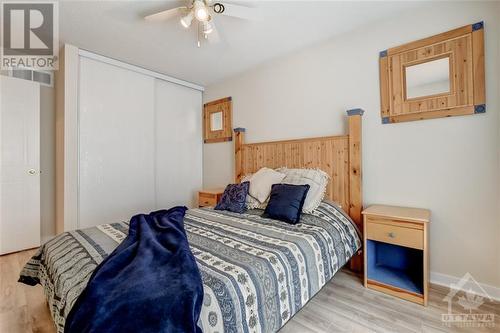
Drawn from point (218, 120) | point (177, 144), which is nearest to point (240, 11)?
point (218, 120)

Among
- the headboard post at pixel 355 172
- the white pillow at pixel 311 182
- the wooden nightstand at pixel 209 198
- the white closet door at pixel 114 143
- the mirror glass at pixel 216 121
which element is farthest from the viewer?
the mirror glass at pixel 216 121

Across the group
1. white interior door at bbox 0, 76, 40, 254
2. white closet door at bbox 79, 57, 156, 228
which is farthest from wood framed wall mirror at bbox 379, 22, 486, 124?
white interior door at bbox 0, 76, 40, 254

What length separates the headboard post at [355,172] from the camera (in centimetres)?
235

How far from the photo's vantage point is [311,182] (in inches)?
92.8

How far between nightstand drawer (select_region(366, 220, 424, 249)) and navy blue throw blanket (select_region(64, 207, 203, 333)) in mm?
1612

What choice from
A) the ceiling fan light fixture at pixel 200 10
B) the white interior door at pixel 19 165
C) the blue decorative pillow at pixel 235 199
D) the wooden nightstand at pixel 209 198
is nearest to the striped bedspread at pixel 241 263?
the blue decorative pillow at pixel 235 199

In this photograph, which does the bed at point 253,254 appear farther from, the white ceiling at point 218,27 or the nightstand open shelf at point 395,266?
the white ceiling at point 218,27

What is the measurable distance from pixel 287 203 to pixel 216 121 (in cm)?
248

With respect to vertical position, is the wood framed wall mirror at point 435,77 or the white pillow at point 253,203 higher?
the wood framed wall mirror at point 435,77

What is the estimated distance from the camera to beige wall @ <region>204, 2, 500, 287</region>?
1.84 metres

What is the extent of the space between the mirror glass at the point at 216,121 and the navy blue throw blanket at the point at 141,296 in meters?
3.06

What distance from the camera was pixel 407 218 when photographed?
71.4 inches

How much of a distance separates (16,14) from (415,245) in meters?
4.14

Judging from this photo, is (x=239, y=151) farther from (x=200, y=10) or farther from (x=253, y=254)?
(x=253, y=254)
